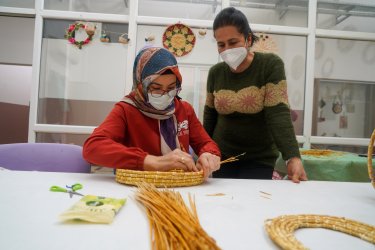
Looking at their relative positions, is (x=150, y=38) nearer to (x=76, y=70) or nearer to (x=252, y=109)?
(x=76, y=70)

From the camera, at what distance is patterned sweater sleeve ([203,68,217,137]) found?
1.52 meters

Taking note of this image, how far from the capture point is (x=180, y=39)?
3.01 meters

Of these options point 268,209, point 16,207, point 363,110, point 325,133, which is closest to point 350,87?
point 363,110

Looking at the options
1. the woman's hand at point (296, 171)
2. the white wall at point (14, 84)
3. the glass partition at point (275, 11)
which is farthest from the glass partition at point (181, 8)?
the white wall at point (14, 84)

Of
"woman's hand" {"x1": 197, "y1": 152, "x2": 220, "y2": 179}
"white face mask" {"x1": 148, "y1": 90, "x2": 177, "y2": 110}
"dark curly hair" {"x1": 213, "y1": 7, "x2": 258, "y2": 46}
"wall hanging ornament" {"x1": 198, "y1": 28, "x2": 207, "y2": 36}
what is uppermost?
"wall hanging ornament" {"x1": 198, "y1": 28, "x2": 207, "y2": 36}

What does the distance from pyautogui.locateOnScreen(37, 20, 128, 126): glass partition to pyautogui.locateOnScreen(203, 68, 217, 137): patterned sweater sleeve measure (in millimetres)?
1769

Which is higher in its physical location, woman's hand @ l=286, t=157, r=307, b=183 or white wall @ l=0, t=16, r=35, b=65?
white wall @ l=0, t=16, r=35, b=65

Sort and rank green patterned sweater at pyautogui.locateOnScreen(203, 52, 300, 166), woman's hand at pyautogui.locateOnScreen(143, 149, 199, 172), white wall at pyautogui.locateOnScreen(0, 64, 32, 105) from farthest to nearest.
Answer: white wall at pyautogui.locateOnScreen(0, 64, 32, 105) < green patterned sweater at pyautogui.locateOnScreen(203, 52, 300, 166) < woman's hand at pyautogui.locateOnScreen(143, 149, 199, 172)

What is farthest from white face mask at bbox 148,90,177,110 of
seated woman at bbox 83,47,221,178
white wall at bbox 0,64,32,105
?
white wall at bbox 0,64,32,105

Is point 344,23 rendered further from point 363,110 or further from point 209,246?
point 209,246

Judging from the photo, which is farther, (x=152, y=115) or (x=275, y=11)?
(x=275, y=11)

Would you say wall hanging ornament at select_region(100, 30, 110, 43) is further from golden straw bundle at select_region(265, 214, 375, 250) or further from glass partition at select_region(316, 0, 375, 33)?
golden straw bundle at select_region(265, 214, 375, 250)

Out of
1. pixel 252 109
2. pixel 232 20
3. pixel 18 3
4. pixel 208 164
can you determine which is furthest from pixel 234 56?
pixel 18 3

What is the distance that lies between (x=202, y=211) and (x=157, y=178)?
0.25 m
